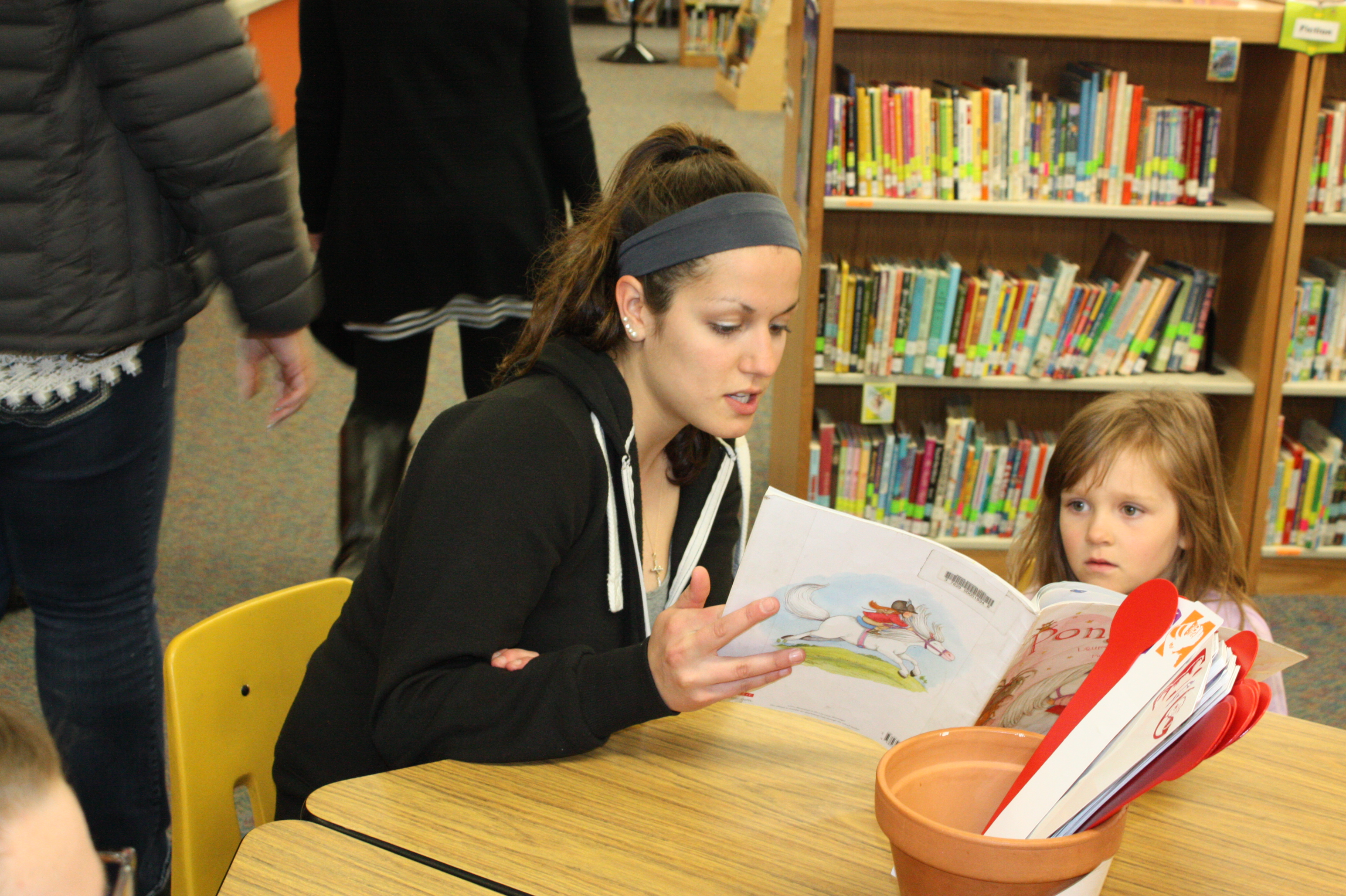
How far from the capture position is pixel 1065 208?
288cm

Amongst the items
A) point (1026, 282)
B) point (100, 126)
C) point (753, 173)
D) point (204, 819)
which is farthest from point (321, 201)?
point (1026, 282)

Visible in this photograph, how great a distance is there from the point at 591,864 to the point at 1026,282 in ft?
7.56

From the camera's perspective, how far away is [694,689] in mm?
1037

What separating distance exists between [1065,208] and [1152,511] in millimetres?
1364

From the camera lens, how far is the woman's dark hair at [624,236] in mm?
1384

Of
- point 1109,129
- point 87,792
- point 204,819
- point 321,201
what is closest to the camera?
point 204,819

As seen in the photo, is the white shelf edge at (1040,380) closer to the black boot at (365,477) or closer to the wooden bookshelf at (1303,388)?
the wooden bookshelf at (1303,388)

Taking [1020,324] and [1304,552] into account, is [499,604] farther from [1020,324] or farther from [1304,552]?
[1304,552]

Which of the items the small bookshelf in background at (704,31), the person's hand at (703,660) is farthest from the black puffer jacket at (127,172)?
the small bookshelf in background at (704,31)

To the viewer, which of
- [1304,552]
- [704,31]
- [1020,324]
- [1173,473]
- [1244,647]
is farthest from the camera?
[704,31]

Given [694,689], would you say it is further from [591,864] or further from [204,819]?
[204,819]

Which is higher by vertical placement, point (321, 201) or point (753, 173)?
point (753, 173)

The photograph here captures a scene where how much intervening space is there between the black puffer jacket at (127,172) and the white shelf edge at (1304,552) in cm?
257

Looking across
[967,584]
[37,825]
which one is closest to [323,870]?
[37,825]
